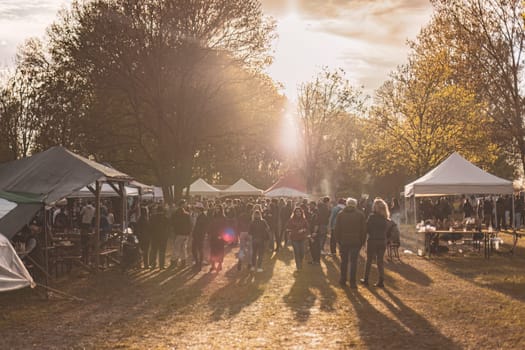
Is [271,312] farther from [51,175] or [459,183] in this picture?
[459,183]

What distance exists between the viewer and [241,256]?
17.9 metres

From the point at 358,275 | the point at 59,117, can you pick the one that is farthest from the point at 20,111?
the point at 358,275

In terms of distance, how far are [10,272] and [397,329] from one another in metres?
6.02

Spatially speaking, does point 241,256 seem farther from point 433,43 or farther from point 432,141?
point 432,141

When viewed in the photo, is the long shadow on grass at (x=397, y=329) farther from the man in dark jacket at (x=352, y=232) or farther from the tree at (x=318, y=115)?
the tree at (x=318, y=115)

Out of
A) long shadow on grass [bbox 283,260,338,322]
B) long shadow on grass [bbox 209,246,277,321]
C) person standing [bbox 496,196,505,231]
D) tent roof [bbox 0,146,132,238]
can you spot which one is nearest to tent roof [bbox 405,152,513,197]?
long shadow on grass [bbox 283,260,338,322]

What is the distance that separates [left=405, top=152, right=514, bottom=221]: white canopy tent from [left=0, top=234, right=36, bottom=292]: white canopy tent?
13.4m

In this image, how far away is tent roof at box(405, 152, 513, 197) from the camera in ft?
68.0

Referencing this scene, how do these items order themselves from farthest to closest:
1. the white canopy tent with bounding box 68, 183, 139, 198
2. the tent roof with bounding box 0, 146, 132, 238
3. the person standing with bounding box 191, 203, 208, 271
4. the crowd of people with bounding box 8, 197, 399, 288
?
1. the white canopy tent with bounding box 68, 183, 139, 198
2. the person standing with bounding box 191, 203, 208, 271
3. the tent roof with bounding box 0, 146, 132, 238
4. the crowd of people with bounding box 8, 197, 399, 288

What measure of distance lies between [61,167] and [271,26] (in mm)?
18755

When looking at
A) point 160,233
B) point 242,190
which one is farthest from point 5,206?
point 242,190

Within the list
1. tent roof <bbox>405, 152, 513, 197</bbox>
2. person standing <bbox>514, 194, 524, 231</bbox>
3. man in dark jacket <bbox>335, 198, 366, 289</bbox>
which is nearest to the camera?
man in dark jacket <bbox>335, 198, 366, 289</bbox>

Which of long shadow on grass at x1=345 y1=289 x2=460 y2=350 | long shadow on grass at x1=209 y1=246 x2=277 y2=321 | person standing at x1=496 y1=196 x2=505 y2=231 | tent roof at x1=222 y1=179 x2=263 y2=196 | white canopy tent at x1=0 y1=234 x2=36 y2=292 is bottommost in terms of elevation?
long shadow on grass at x1=345 y1=289 x2=460 y2=350

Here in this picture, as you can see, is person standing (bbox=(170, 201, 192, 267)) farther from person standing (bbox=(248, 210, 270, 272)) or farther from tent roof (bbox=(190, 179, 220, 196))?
tent roof (bbox=(190, 179, 220, 196))
